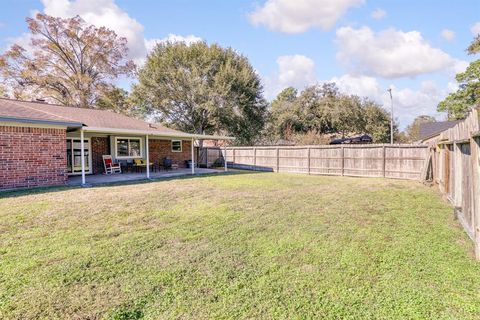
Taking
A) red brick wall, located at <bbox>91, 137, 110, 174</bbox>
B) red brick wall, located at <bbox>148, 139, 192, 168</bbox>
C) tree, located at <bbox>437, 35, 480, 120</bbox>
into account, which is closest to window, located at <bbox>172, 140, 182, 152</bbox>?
red brick wall, located at <bbox>148, 139, 192, 168</bbox>

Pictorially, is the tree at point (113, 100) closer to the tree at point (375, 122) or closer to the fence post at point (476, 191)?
the tree at point (375, 122)

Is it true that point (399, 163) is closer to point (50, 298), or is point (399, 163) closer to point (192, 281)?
point (192, 281)

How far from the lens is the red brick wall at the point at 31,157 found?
29.6 ft

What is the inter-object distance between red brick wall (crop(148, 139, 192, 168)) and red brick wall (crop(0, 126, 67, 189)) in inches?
251

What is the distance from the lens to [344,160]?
14117 millimetres

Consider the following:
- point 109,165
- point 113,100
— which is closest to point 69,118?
point 109,165

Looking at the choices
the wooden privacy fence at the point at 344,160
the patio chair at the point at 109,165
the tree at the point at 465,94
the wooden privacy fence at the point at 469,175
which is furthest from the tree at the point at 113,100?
the tree at the point at 465,94

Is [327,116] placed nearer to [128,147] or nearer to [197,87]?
[197,87]

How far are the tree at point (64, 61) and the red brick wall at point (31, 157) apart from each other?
55.9ft

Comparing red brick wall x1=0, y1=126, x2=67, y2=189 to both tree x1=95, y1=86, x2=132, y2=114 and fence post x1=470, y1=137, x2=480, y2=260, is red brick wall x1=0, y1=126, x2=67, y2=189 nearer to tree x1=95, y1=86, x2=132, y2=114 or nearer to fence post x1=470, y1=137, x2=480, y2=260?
fence post x1=470, y1=137, x2=480, y2=260

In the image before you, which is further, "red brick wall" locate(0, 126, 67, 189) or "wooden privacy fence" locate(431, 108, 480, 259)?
"red brick wall" locate(0, 126, 67, 189)

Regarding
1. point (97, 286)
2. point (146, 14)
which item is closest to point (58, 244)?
point (97, 286)

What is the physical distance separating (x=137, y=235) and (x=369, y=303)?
343cm

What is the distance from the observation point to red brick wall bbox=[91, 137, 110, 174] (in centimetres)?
1397
